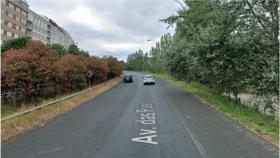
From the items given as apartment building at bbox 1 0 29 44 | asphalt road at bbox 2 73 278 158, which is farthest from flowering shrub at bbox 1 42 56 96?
apartment building at bbox 1 0 29 44

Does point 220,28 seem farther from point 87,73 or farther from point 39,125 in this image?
point 87,73

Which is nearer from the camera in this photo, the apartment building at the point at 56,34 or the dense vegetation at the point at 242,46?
the dense vegetation at the point at 242,46

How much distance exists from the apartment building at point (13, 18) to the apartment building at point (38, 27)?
2.71 m

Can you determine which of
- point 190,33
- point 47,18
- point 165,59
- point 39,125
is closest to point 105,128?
point 39,125

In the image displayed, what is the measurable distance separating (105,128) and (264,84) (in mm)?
6900

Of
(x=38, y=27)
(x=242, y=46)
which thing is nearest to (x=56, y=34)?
(x=38, y=27)

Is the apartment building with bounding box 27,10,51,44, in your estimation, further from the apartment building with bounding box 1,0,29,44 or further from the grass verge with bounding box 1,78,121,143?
the grass verge with bounding box 1,78,121,143

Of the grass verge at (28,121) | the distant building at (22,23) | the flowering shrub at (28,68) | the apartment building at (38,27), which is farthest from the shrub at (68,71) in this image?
the apartment building at (38,27)

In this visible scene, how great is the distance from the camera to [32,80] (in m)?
18.8

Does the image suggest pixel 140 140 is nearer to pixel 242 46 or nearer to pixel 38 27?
pixel 242 46

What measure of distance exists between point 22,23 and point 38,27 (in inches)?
489

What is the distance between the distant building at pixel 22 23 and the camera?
83.1m

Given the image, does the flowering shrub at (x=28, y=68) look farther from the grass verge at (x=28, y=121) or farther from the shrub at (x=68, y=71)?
the shrub at (x=68, y=71)

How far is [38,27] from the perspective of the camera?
10562cm
